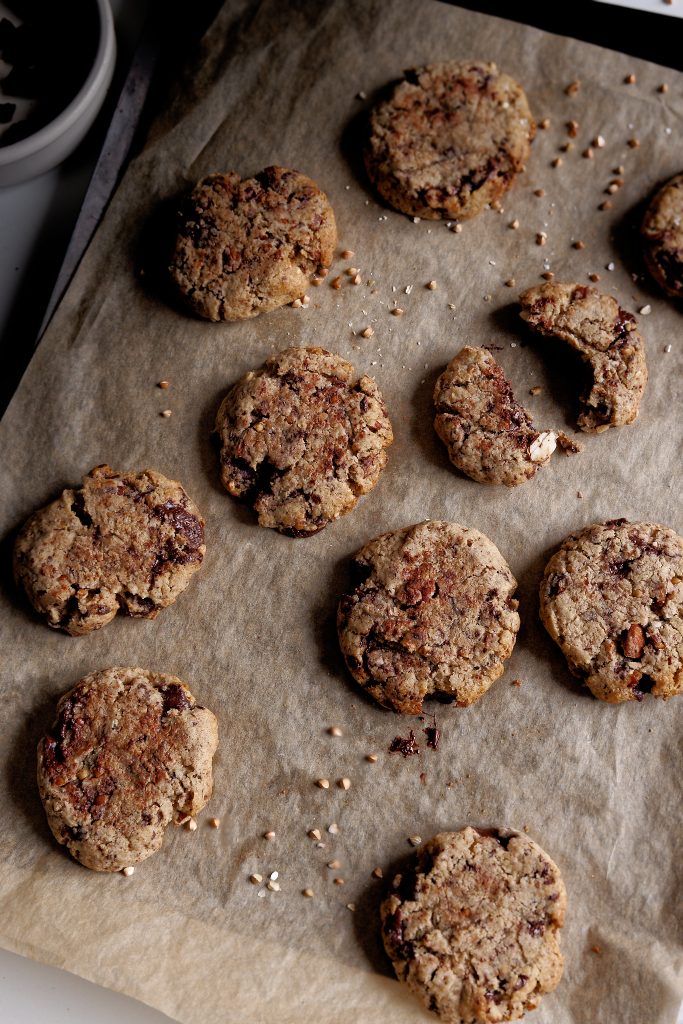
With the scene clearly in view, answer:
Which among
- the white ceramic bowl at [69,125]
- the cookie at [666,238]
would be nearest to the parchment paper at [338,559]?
the cookie at [666,238]

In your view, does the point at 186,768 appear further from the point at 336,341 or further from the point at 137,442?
the point at 336,341

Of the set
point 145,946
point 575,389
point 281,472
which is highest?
point 575,389

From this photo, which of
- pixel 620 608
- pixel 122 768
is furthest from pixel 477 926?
pixel 122 768

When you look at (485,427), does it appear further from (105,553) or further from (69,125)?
(69,125)

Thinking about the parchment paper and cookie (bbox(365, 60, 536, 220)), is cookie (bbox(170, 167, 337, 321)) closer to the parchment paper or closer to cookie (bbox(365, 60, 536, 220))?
the parchment paper

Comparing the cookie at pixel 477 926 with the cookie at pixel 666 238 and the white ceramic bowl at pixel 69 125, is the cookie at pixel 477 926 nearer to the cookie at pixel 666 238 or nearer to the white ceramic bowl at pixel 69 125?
the cookie at pixel 666 238

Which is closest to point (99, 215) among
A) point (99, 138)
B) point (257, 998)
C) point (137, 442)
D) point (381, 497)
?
point (99, 138)

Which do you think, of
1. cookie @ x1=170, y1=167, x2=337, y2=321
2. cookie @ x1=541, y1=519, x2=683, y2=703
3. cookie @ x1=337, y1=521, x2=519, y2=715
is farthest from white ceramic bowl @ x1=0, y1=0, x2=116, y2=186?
cookie @ x1=541, y1=519, x2=683, y2=703
